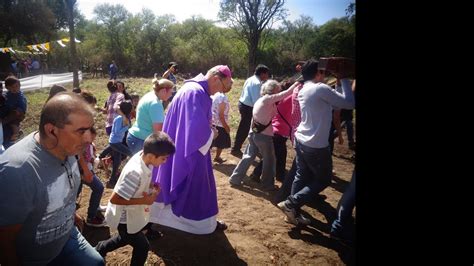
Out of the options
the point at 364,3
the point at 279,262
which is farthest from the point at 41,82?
the point at 364,3

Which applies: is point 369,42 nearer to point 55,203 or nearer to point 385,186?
point 385,186

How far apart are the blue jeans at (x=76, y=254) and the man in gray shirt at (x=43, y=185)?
0.14 ft

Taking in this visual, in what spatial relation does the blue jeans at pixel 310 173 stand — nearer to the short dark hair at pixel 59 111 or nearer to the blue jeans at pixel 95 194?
the blue jeans at pixel 95 194

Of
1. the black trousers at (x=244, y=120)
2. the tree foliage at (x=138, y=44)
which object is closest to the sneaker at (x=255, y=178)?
the black trousers at (x=244, y=120)

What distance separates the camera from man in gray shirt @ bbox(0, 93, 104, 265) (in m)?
1.55

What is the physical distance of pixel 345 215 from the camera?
3.34 meters

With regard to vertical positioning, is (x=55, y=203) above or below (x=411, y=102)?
below

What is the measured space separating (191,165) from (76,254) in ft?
5.15

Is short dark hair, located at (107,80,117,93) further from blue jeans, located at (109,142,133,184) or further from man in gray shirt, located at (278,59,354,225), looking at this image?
man in gray shirt, located at (278,59,354,225)

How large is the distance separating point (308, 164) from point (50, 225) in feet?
8.79

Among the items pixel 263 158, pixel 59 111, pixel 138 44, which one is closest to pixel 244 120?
pixel 263 158

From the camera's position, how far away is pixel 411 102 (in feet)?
3.12

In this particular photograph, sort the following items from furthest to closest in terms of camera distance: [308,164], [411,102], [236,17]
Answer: [236,17] < [308,164] < [411,102]

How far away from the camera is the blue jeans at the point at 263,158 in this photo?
4938 mm
